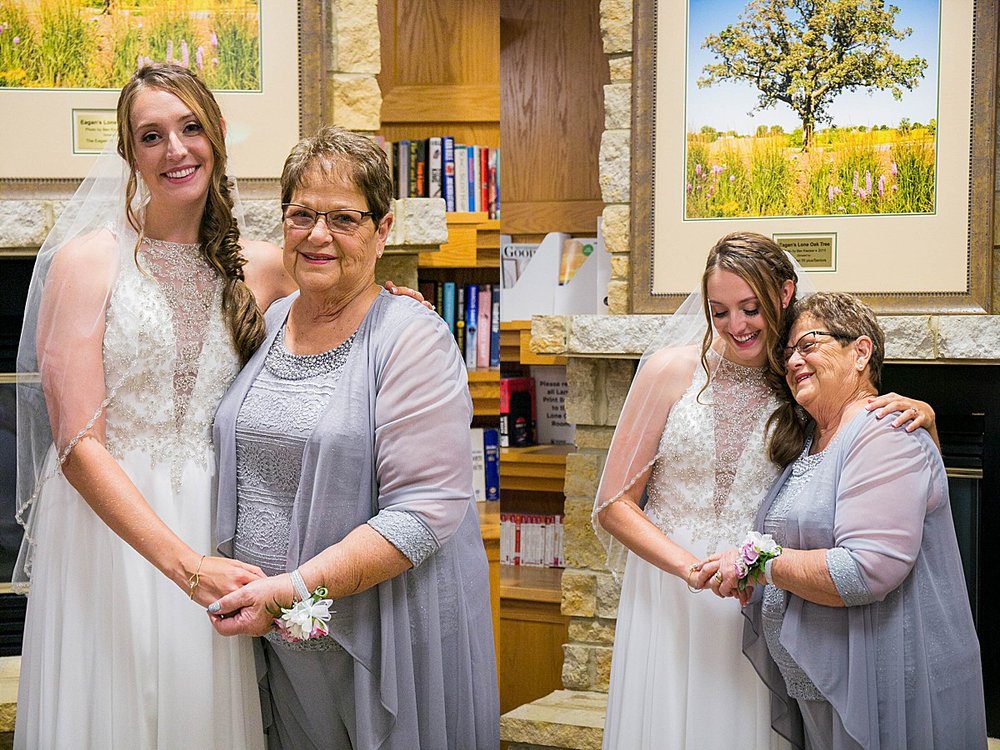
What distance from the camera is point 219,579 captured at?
182 cm

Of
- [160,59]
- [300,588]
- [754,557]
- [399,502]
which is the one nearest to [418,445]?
[399,502]

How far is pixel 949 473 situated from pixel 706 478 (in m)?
1.42

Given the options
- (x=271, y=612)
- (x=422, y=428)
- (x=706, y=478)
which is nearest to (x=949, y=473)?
(x=706, y=478)

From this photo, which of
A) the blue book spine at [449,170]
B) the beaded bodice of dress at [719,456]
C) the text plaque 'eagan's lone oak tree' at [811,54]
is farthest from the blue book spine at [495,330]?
the beaded bodice of dress at [719,456]

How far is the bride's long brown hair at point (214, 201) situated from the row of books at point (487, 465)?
215 centimetres

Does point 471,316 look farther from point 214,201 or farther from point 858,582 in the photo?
point 858,582

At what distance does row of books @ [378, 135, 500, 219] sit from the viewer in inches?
157

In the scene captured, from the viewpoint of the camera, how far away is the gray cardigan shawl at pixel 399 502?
1.82 m

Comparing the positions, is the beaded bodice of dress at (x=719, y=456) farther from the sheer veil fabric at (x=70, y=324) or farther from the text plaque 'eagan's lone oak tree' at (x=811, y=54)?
the text plaque 'eagan's lone oak tree' at (x=811, y=54)

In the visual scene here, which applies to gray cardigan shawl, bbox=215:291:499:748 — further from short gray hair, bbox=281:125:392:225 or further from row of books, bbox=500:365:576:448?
row of books, bbox=500:365:576:448

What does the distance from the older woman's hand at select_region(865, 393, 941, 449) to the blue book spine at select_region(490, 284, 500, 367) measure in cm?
224

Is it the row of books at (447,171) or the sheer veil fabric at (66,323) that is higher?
the row of books at (447,171)

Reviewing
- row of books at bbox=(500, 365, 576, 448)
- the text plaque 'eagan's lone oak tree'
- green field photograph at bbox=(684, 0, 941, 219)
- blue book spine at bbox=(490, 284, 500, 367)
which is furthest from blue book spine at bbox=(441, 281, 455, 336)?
the text plaque 'eagan's lone oak tree'

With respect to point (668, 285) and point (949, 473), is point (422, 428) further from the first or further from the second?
point (949, 473)
